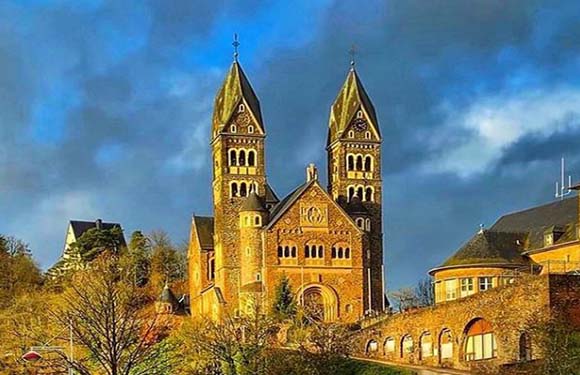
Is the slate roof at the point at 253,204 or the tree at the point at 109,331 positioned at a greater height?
the slate roof at the point at 253,204

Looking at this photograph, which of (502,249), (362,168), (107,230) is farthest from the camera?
(107,230)

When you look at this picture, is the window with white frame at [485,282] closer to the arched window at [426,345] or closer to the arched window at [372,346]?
the arched window at [426,345]

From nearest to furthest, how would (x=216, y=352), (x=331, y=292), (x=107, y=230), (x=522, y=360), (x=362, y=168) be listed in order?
(x=522, y=360), (x=216, y=352), (x=331, y=292), (x=362, y=168), (x=107, y=230)

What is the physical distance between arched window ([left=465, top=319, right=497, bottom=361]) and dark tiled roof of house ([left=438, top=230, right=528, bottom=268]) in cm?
951

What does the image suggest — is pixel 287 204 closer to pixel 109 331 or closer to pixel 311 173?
pixel 311 173

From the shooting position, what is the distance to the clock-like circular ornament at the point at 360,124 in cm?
10538

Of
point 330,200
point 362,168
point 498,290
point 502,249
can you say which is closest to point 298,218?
point 330,200

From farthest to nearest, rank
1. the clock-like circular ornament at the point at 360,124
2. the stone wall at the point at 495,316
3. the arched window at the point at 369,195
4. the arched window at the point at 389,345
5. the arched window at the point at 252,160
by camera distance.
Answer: the clock-like circular ornament at the point at 360,124, the arched window at the point at 369,195, the arched window at the point at 252,160, the arched window at the point at 389,345, the stone wall at the point at 495,316

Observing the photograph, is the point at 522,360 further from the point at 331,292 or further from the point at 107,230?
the point at 107,230

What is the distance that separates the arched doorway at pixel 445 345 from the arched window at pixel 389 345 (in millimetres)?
5817

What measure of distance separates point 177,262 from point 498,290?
80983 mm

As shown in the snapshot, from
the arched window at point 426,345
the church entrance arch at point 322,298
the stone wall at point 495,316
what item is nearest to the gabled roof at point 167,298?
the church entrance arch at point 322,298

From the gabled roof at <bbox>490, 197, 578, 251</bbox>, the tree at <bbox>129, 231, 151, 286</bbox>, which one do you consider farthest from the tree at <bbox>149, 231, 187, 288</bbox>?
the gabled roof at <bbox>490, 197, 578, 251</bbox>

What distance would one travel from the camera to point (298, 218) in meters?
97.9
